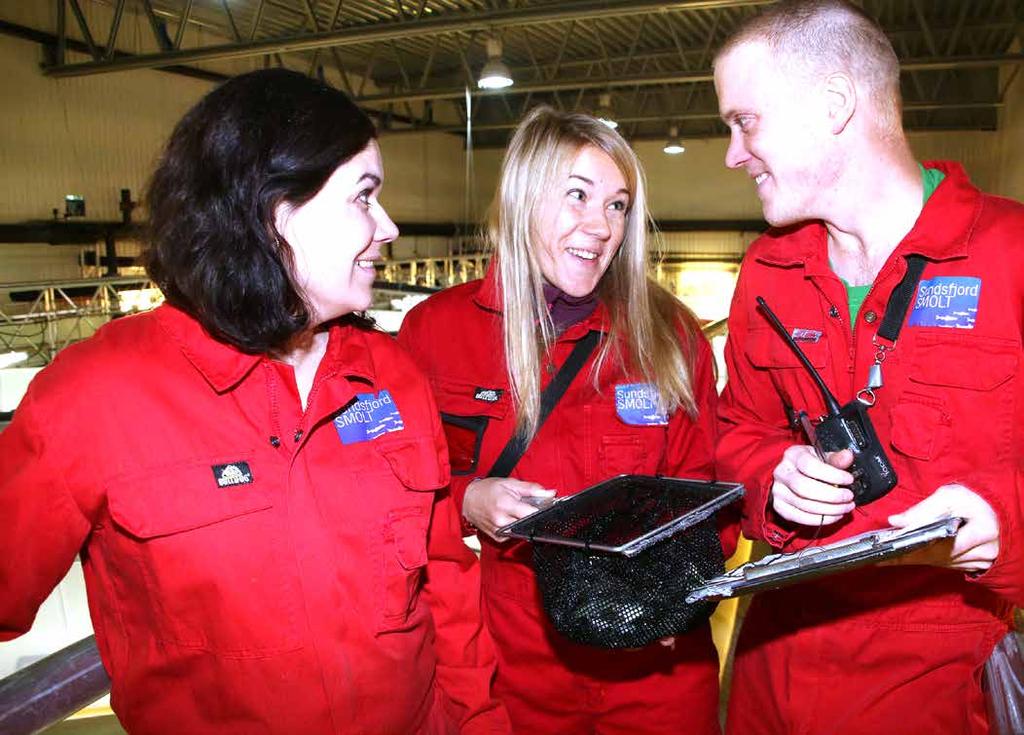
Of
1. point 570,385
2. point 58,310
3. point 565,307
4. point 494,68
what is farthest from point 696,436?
point 58,310

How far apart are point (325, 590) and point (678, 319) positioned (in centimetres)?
119

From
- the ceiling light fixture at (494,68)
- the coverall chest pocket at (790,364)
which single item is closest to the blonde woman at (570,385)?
the coverall chest pocket at (790,364)

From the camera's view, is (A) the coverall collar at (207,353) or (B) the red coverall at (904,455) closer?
(A) the coverall collar at (207,353)

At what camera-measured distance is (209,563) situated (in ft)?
4.01

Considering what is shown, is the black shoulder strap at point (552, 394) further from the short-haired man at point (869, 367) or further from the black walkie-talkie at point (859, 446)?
the black walkie-talkie at point (859, 446)

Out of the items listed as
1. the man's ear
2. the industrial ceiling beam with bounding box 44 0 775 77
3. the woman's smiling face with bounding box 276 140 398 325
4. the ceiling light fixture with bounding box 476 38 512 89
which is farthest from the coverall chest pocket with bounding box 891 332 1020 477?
the ceiling light fixture with bounding box 476 38 512 89

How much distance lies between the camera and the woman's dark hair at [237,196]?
123 centimetres

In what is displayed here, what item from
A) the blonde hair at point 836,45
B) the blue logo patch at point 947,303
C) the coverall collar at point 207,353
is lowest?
the coverall collar at point 207,353

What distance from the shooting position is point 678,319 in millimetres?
2100

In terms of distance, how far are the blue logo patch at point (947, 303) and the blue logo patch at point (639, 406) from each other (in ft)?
2.07

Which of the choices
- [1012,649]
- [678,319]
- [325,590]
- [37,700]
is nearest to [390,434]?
[325,590]

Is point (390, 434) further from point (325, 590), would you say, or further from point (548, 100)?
point (548, 100)

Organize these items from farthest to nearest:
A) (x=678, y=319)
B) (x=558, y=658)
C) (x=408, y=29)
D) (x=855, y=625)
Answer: (x=408, y=29)
(x=678, y=319)
(x=558, y=658)
(x=855, y=625)

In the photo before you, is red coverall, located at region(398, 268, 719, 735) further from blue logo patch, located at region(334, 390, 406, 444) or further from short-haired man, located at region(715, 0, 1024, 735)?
blue logo patch, located at region(334, 390, 406, 444)
